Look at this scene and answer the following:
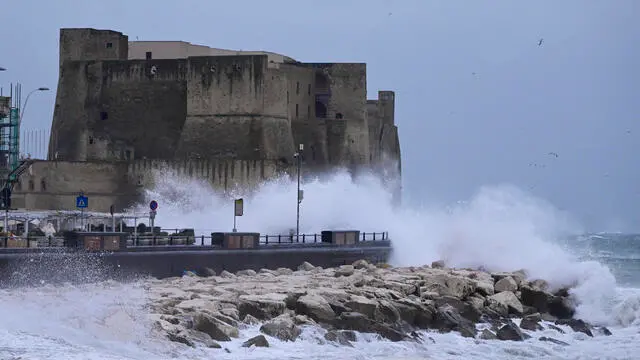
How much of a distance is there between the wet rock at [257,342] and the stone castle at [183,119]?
1185 inches

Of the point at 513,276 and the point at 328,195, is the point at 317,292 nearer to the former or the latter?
the point at 513,276

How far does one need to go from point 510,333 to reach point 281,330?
569cm

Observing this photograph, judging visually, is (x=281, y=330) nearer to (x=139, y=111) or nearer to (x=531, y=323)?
(x=531, y=323)

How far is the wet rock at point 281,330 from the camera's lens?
2517 centimetres

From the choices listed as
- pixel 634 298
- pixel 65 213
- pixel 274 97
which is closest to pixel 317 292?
pixel 634 298

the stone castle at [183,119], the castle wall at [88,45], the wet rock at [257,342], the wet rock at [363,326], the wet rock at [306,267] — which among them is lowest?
the wet rock at [257,342]

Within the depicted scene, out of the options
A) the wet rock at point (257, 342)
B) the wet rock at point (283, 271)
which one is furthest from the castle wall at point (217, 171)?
the wet rock at point (257, 342)

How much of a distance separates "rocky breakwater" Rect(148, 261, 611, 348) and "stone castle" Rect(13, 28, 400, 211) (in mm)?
20392

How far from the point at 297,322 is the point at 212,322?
238cm

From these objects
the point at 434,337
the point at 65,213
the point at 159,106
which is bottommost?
the point at 434,337

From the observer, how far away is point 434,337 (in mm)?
28250

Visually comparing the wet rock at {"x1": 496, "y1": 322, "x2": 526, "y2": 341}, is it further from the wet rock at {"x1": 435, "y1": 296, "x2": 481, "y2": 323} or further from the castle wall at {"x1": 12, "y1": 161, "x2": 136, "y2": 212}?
the castle wall at {"x1": 12, "y1": 161, "x2": 136, "y2": 212}

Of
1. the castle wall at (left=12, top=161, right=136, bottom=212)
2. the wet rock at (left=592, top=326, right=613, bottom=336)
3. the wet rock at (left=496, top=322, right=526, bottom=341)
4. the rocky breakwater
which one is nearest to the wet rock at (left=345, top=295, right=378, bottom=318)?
the rocky breakwater

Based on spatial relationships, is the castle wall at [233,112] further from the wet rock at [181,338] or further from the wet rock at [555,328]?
the wet rock at [181,338]
